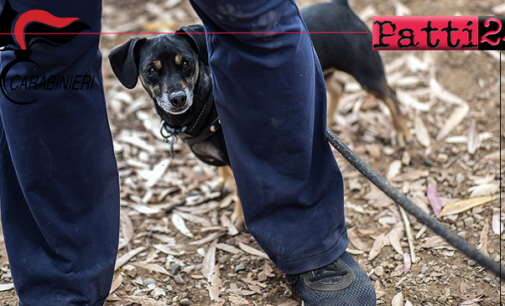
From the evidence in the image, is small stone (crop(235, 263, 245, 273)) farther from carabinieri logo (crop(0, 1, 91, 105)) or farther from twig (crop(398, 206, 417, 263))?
carabinieri logo (crop(0, 1, 91, 105))

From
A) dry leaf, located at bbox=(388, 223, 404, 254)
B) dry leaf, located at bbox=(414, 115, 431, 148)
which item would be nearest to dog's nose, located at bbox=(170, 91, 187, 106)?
dry leaf, located at bbox=(388, 223, 404, 254)

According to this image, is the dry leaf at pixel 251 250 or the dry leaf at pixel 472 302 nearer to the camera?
the dry leaf at pixel 472 302

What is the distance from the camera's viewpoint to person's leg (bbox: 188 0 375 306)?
175cm

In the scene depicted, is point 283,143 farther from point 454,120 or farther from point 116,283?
point 454,120

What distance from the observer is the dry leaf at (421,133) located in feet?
11.4

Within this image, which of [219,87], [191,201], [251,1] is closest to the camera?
[251,1]

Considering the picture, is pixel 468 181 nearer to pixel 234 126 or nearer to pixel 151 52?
pixel 234 126

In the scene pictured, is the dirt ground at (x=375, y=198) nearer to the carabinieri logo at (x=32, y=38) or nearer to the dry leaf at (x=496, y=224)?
the dry leaf at (x=496, y=224)

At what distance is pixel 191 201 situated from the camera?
326 cm

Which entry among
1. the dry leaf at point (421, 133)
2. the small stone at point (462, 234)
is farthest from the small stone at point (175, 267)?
the dry leaf at point (421, 133)

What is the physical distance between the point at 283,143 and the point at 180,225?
1.34 metres

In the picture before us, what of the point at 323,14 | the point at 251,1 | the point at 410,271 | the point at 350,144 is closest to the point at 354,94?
the point at 350,144

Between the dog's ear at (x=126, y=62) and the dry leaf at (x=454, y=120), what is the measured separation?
214 centimetres

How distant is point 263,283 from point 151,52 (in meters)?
1.34
